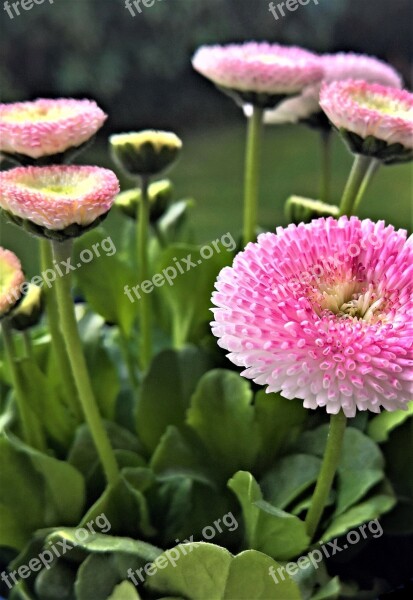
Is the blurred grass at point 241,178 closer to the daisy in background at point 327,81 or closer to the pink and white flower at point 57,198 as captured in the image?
the daisy in background at point 327,81

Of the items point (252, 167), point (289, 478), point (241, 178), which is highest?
point (252, 167)

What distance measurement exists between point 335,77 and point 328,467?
0.72 feet

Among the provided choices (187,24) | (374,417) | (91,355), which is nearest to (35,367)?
(91,355)

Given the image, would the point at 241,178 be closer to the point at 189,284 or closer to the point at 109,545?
the point at 189,284

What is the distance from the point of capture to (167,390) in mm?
380

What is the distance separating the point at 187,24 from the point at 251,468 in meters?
0.74

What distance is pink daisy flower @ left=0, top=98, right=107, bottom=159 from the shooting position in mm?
291

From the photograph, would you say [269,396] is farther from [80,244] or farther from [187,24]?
[187,24]

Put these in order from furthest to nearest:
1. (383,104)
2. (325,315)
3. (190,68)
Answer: (190,68) < (383,104) < (325,315)

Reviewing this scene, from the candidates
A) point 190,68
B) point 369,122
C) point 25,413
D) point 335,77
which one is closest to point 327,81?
point 335,77

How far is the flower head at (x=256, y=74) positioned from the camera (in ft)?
1.12

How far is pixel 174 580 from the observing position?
282 mm

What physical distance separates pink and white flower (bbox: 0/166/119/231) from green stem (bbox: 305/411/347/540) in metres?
0.10

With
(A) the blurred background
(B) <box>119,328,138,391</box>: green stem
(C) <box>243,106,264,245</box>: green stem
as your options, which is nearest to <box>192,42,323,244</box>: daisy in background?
(C) <box>243,106,264,245</box>: green stem
